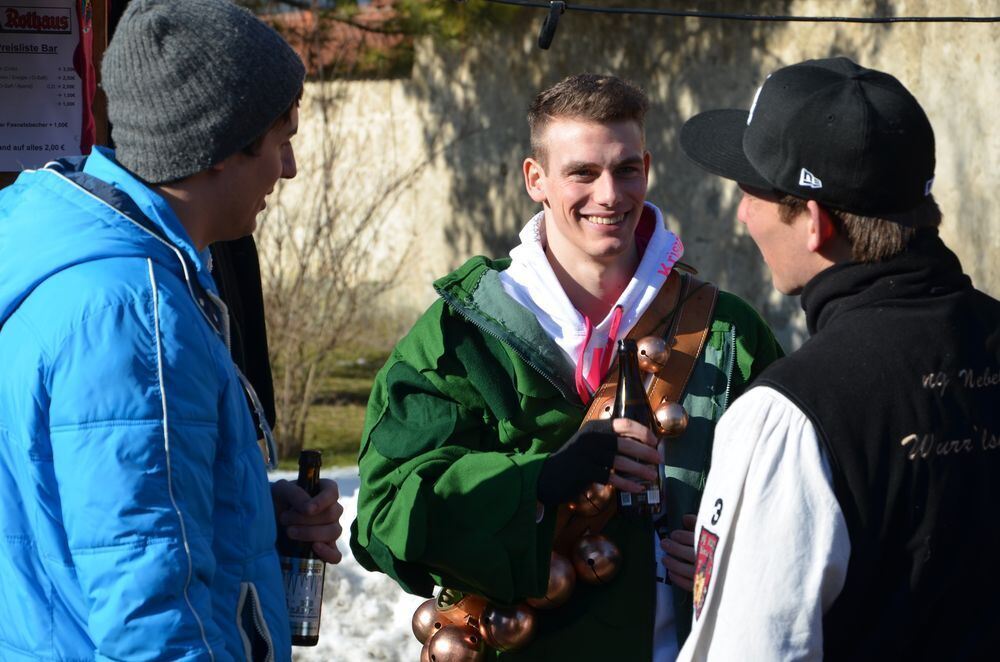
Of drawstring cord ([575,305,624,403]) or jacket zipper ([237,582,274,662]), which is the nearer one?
jacket zipper ([237,582,274,662])

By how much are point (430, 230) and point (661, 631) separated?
1108cm

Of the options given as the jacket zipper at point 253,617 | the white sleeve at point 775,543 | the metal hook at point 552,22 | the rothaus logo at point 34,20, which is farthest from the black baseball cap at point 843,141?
the metal hook at point 552,22

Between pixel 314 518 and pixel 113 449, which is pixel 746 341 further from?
pixel 113 449

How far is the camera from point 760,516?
6.87 ft

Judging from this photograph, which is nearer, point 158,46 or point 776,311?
point 158,46

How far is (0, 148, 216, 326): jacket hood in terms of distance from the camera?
211 cm

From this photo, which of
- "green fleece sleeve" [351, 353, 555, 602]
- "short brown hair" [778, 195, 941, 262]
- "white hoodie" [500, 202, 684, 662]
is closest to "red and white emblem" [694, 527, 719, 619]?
"short brown hair" [778, 195, 941, 262]

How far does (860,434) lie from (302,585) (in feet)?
4.47

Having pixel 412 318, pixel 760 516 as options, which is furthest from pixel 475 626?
pixel 412 318

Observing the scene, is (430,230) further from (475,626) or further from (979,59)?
(475,626)

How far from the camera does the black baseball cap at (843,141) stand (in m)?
2.22

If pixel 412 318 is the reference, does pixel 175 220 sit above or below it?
above

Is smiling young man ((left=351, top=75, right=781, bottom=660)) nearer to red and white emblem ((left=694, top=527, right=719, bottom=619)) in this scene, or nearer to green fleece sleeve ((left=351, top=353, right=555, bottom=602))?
green fleece sleeve ((left=351, top=353, right=555, bottom=602))

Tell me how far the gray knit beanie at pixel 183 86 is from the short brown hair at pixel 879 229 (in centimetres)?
101
